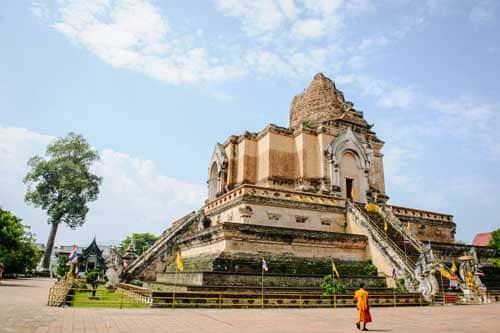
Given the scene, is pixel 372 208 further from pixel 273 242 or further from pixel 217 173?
pixel 217 173

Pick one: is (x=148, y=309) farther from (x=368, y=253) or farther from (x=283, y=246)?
(x=368, y=253)

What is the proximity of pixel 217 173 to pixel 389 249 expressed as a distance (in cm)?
1523

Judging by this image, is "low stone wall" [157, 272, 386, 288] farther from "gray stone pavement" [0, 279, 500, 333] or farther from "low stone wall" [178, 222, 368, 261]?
"gray stone pavement" [0, 279, 500, 333]

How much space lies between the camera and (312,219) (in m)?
21.5

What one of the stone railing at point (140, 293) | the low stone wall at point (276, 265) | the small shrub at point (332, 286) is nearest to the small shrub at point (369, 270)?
the low stone wall at point (276, 265)

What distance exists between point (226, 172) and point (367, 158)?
35.7 ft

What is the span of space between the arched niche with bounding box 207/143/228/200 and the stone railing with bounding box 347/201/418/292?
10489mm

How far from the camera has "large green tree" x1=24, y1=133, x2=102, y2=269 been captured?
39.1 metres

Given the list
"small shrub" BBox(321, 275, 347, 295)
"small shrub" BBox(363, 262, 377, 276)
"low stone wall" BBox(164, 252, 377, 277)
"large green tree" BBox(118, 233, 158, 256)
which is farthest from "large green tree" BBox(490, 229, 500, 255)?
"large green tree" BBox(118, 233, 158, 256)

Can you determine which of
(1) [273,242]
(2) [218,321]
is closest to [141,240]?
(1) [273,242]

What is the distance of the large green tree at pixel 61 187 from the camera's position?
Answer: 128ft

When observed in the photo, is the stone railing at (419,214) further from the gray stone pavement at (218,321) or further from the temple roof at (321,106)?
the gray stone pavement at (218,321)

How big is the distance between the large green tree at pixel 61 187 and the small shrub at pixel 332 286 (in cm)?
3127

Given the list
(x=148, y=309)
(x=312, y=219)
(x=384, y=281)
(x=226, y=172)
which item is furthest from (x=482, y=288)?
(x=226, y=172)
